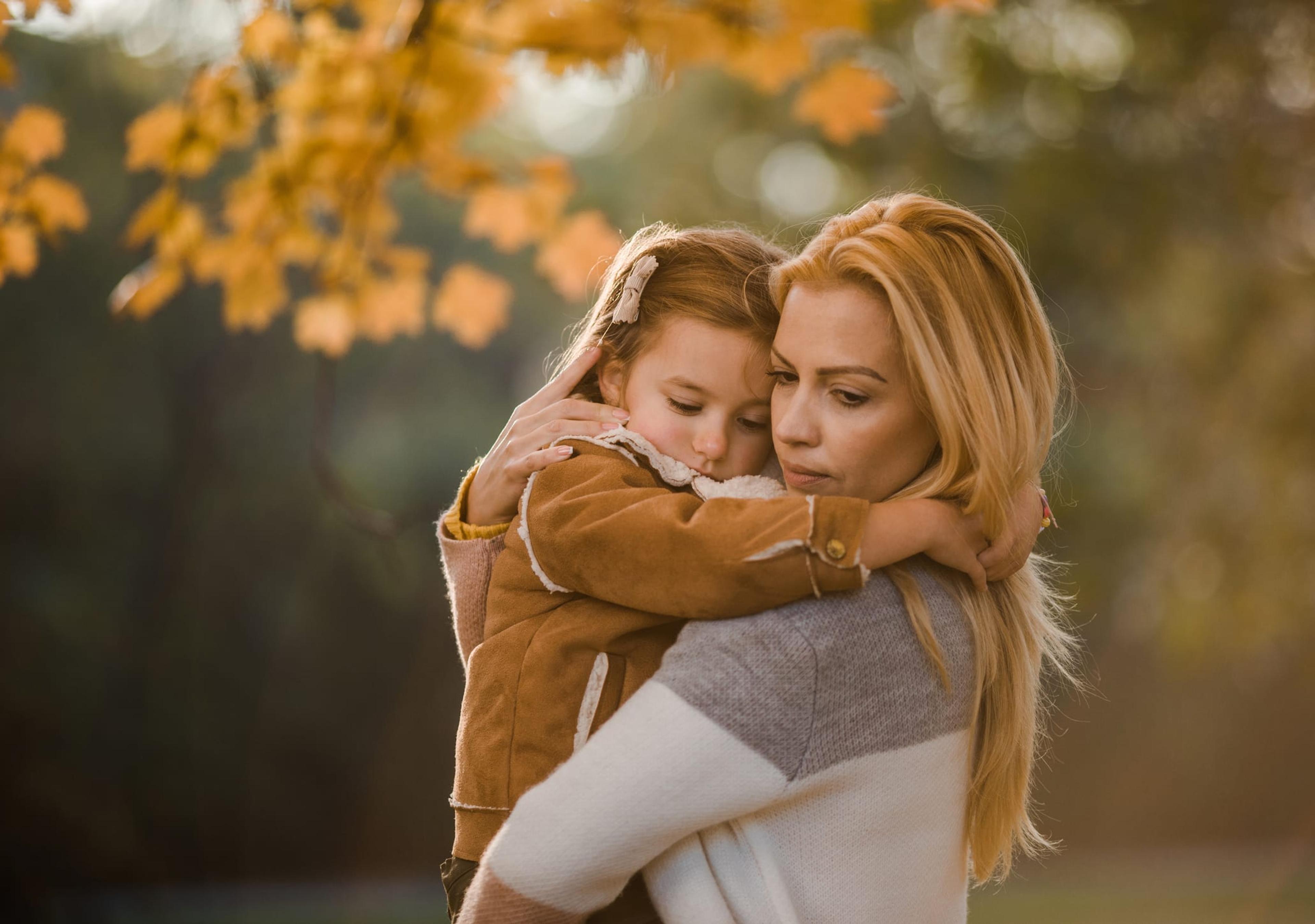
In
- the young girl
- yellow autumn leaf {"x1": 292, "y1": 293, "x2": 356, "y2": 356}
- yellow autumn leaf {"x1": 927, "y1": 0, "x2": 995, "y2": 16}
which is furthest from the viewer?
yellow autumn leaf {"x1": 292, "y1": 293, "x2": 356, "y2": 356}

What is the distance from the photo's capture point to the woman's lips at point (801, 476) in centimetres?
179

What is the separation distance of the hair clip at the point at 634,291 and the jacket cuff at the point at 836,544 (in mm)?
643

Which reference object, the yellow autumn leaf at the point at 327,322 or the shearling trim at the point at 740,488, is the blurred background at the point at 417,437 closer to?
the yellow autumn leaf at the point at 327,322

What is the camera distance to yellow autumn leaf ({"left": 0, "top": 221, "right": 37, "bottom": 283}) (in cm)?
294

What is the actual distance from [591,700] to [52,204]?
2321 mm

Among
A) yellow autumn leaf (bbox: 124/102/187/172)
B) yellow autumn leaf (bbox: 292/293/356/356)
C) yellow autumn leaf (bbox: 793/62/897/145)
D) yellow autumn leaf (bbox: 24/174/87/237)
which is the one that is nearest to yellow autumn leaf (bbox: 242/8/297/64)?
yellow autumn leaf (bbox: 124/102/187/172)

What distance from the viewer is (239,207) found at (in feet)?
11.0

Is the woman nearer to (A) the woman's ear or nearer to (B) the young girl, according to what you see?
(B) the young girl

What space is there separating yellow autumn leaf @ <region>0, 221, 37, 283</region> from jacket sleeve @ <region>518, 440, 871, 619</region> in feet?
6.43

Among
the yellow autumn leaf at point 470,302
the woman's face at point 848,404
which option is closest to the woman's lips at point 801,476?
the woman's face at point 848,404

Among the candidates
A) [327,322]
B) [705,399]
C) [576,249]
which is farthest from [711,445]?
[327,322]

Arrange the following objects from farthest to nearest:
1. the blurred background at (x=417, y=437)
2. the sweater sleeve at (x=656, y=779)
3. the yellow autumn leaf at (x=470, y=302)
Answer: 1. the blurred background at (x=417, y=437)
2. the yellow autumn leaf at (x=470, y=302)
3. the sweater sleeve at (x=656, y=779)

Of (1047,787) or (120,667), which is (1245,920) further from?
(120,667)

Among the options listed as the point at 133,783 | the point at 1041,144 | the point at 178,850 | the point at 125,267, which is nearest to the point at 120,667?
the point at 133,783
